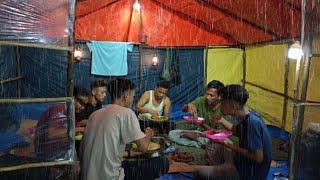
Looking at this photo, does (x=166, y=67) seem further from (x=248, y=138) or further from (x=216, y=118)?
(x=248, y=138)

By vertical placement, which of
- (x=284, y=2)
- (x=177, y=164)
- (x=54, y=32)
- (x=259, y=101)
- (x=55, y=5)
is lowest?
(x=177, y=164)

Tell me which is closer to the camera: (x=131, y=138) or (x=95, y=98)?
(x=131, y=138)

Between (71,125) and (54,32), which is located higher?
(54,32)

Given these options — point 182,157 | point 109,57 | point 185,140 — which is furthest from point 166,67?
point 185,140

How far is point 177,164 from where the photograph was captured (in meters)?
6.14

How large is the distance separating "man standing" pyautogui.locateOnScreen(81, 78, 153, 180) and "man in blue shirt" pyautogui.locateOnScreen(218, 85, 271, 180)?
44.4 inches

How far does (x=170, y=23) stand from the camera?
11.8 meters

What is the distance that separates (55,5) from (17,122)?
1.15m

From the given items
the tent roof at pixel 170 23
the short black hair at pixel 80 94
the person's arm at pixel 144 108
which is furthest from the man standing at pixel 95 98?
the tent roof at pixel 170 23

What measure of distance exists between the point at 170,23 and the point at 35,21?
9.07 metres

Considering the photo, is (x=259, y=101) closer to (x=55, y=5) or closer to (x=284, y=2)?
(x=284, y=2)

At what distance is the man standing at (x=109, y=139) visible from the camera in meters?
3.51

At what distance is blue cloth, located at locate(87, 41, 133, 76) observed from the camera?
1109cm

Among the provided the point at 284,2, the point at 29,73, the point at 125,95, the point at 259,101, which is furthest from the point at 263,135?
the point at 259,101
